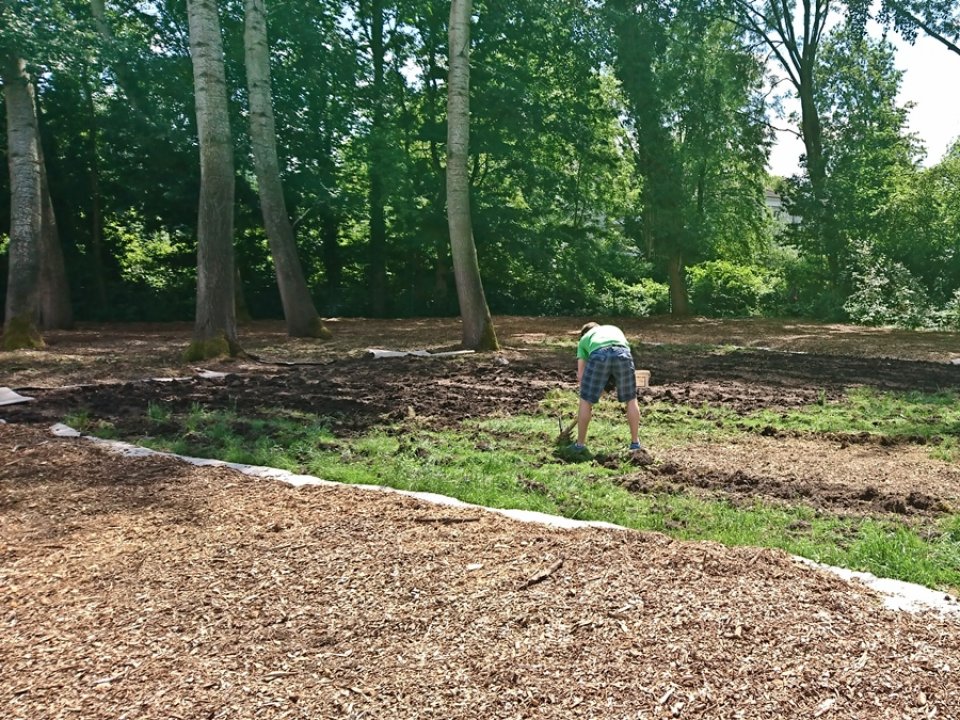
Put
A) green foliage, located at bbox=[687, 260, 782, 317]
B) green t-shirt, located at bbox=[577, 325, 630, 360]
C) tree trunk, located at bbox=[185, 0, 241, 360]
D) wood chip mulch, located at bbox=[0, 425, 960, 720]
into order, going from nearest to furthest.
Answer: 1. wood chip mulch, located at bbox=[0, 425, 960, 720]
2. green t-shirt, located at bbox=[577, 325, 630, 360]
3. tree trunk, located at bbox=[185, 0, 241, 360]
4. green foliage, located at bbox=[687, 260, 782, 317]

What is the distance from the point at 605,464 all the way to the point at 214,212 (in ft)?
25.8

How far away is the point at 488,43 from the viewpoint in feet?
61.5

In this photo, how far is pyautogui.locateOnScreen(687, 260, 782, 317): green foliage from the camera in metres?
23.4

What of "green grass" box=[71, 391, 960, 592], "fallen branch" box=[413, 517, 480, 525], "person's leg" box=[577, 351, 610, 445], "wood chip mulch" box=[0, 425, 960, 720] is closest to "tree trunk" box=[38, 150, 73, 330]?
"green grass" box=[71, 391, 960, 592]

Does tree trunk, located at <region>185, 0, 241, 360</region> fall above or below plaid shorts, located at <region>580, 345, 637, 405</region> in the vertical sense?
above

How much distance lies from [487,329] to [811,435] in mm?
6747

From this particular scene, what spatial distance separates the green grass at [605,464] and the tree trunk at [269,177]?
25.0 feet

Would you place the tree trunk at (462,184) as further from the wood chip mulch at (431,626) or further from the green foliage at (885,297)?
the green foliage at (885,297)

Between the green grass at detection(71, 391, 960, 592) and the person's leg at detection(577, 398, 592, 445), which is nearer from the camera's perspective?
the green grass at detection(71, 391, 960, 592)

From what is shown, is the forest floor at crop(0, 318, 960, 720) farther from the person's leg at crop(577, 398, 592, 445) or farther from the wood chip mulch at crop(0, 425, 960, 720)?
the person's leg at crop(577, 398, 592, 445)

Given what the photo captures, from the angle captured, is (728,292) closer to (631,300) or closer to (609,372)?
(631,300)

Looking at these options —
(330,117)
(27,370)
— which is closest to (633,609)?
(27,370)

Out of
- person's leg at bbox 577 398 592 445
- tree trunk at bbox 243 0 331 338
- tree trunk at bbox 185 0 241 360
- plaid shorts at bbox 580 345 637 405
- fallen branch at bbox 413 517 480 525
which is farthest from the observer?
tree trunk at bbox 243 0 331 338

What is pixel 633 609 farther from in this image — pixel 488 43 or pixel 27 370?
pixel 488 43
